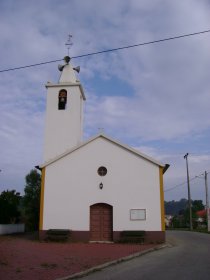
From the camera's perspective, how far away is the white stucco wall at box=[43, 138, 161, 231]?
2352cm

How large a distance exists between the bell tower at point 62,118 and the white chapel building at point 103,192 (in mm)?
3185

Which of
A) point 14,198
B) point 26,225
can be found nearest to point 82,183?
point 14,198

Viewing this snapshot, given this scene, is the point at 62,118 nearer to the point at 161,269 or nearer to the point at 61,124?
the point at 61,124

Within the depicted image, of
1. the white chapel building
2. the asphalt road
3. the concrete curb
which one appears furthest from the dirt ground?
the white chapel building

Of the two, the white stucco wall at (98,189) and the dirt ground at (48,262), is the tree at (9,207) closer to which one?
the white stucco wall at (98,189)

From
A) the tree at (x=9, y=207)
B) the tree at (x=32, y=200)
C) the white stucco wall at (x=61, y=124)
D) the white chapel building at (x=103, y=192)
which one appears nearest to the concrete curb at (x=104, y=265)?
the white chapel building at (x=103, y=192)

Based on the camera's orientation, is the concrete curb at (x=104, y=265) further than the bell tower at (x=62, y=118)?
No

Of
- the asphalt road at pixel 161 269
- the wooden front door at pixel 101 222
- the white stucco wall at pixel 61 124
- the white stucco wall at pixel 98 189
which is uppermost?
the white stucco wall at pixel 61 124

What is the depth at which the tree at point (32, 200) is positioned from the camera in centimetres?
3581

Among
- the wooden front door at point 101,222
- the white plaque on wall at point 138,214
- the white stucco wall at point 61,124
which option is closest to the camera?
the white plaque on wall at point 138,214

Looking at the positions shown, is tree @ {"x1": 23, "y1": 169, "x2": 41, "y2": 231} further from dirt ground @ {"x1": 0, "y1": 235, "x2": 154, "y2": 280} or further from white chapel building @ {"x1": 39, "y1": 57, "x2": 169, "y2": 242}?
dirt ground @ {"x1": 0, "y1": 235, "x2": 154, "y2": 280}

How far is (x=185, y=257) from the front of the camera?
53.4 ft

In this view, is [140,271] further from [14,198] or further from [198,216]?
[198,216]

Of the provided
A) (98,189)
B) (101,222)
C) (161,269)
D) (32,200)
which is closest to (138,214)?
(101,222)
